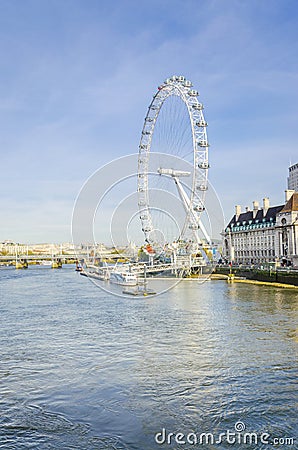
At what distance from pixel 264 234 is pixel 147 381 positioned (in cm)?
3925

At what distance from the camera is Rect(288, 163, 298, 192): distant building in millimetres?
91000

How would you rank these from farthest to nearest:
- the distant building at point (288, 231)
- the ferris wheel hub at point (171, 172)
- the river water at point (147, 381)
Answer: the distant building at point (288, 231) → the ferris wheel hub at point (171, 172) → the river water at point (147, 381)

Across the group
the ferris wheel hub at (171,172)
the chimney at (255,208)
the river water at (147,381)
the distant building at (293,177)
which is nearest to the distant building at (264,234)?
the chimney at (255,208)

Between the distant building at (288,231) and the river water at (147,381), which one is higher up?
the distant building at (288,231)

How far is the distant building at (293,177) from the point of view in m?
91.0

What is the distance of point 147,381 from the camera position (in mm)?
8477

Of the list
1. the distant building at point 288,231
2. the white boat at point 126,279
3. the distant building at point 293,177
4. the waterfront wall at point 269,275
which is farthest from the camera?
the distant building at point 293,177

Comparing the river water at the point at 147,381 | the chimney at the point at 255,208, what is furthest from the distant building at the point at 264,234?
the river water at the point at 147,381

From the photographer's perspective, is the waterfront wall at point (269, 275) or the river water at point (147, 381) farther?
the waterfront wall at point (269, 275)

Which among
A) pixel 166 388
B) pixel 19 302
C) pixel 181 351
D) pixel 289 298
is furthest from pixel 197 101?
pixel 166 388

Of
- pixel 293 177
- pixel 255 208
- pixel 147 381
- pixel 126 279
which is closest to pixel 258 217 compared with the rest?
pixel 255 208

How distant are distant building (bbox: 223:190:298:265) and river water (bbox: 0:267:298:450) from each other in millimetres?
25034

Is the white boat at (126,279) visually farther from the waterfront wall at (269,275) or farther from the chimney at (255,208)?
the chimney at (255,208)

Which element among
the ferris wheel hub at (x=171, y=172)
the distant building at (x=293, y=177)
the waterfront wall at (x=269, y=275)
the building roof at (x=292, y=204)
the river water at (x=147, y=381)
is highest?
the distant building at (x=293, y=177)
